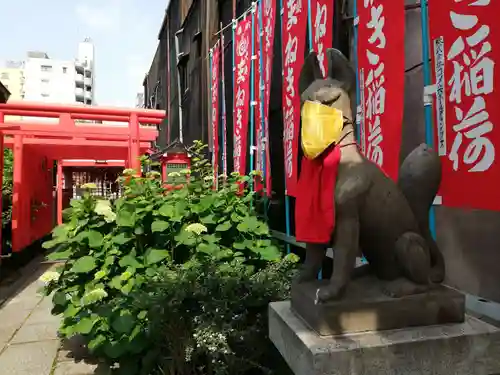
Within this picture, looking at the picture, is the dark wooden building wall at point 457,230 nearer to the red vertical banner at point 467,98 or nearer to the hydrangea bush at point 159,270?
the red vertical banner at point 467,98

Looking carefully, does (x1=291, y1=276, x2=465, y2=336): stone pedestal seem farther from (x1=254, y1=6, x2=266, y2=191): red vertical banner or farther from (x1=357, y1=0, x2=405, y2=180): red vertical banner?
(x1=254, y1=6, x2=266, y2=191): red vertical banner

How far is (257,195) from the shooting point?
5371 millimetres

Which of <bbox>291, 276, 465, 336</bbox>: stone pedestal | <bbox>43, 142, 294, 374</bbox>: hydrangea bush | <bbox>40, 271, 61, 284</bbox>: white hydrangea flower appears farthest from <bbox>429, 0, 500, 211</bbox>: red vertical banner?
<bbox>40, 271, 61, 284</bbox>: white hydrangea flower

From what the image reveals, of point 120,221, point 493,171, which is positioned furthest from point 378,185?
point 120,221

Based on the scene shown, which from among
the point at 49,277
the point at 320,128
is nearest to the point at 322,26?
the point at 320,128

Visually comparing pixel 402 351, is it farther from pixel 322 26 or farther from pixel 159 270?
pixel 322 26

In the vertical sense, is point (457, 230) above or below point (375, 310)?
above

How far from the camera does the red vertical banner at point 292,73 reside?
14.4 ft

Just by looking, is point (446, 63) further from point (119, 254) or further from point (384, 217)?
point (119, 254)

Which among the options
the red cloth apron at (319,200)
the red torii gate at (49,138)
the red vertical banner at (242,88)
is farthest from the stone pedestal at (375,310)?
the red torii gate at (49,138)

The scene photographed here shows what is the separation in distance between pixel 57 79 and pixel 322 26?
198 feet

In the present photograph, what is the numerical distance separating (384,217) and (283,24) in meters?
3.66

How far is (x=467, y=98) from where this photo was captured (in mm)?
2332

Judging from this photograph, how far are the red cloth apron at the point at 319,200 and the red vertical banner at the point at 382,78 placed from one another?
1116 millimetres
